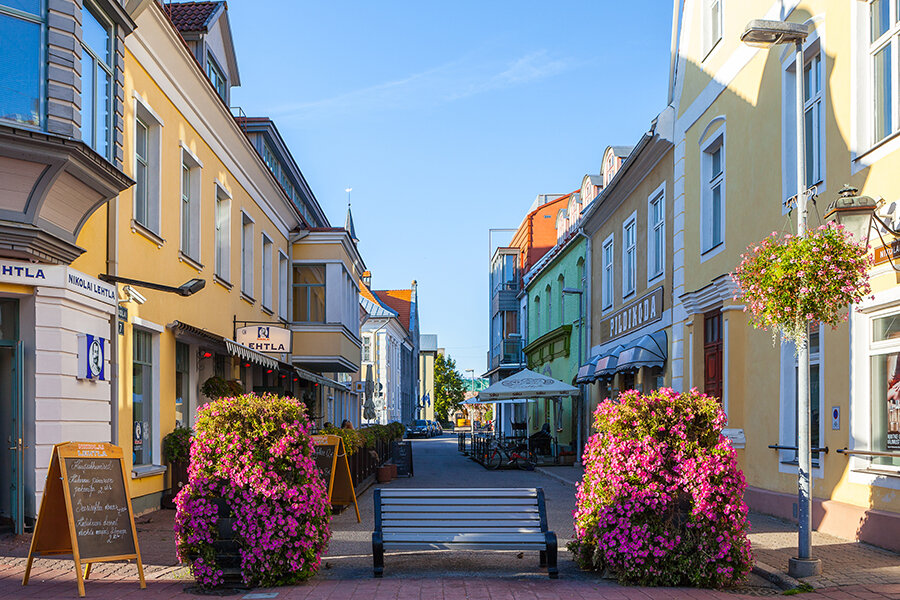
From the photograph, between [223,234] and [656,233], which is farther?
[656,233]

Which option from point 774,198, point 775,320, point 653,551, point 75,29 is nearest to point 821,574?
point 653,551

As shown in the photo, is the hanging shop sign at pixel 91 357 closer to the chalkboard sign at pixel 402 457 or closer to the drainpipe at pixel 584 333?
the chalkboard sign at pixel 402 457

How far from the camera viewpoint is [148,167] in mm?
14031

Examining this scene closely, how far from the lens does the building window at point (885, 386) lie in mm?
9805

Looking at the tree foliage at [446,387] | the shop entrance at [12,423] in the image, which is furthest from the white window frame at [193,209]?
Result: the tree foliage at [446,387]

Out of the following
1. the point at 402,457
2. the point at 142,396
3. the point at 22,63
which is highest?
the point at 22,63

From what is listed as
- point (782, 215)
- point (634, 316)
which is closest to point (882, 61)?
point (782, 215)

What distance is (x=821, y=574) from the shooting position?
8.18m

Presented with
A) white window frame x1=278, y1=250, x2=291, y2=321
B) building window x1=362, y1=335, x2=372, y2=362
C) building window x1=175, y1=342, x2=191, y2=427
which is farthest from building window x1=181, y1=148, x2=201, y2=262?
building window x1=362, y1=335, x2=372, y2=362

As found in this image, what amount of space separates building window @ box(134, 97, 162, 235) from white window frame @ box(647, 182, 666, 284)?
982cm

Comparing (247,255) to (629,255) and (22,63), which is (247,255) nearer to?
(629,255)

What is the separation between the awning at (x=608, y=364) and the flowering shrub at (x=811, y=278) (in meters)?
12.2

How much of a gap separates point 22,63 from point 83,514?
4.67 m

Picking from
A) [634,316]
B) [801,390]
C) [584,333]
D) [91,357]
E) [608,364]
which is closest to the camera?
[801,390]
